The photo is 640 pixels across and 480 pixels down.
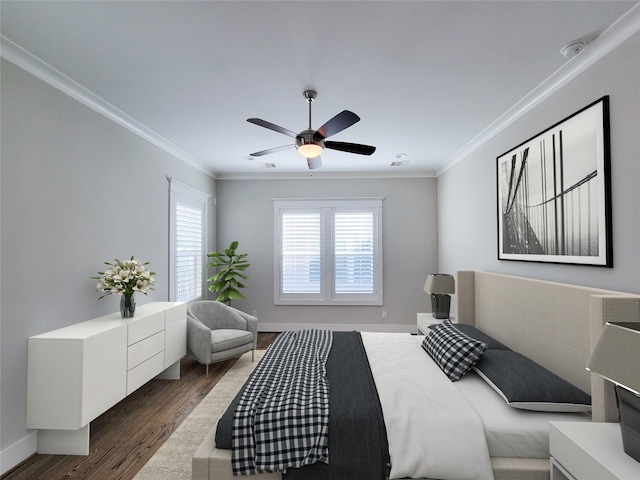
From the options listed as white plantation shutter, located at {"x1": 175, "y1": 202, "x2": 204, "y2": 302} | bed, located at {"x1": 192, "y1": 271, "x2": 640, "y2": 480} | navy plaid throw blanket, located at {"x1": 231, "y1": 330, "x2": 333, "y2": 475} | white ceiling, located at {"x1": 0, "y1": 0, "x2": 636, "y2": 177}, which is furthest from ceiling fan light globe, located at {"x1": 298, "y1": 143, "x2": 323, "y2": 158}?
white plantation shutter, located at {"x1": 175, "y1": 202, "x2": 204, "y2": 302}

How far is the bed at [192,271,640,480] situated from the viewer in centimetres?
170

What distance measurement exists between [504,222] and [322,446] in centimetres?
272

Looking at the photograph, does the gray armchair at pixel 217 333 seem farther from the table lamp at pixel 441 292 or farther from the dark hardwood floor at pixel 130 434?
the table lamp at pixel 441 292

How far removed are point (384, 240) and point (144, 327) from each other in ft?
12.8

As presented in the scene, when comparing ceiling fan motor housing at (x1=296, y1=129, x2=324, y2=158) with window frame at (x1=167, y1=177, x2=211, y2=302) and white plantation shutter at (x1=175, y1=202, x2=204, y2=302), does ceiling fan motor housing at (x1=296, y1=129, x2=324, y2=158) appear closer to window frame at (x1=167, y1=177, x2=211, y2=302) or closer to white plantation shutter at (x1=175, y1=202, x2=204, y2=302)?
window frame at (x1=167, y1=177, x2=211, y2=302)

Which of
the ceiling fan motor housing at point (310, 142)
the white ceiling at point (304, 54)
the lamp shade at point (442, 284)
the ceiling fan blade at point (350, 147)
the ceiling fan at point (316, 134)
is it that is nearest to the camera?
the white ceiling at point (304, 54)

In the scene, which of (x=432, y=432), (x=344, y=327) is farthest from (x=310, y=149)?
(x=344, y=327)

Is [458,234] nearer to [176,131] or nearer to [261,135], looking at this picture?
[261,135]

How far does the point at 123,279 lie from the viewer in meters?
2.91

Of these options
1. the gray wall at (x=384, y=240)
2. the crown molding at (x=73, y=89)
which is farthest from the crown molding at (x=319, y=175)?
the crown molding at (x=73, y=89)

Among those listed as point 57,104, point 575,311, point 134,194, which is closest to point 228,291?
point 134,194

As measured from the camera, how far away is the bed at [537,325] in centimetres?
170

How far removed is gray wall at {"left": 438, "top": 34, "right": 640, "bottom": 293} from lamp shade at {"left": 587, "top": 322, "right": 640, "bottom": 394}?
899 millimetres

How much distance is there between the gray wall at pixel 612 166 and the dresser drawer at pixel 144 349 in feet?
11.4
